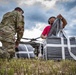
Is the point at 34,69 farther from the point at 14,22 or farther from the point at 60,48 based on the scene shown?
the point at 60,48

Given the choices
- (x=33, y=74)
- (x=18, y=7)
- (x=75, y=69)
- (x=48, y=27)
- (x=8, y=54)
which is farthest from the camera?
(x=48, y=27)

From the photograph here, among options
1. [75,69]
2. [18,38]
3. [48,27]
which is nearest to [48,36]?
[48,27]

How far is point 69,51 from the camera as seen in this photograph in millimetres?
9305

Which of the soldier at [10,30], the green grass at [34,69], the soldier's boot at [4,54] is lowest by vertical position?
the green grass at [34,69]

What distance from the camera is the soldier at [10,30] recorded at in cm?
833

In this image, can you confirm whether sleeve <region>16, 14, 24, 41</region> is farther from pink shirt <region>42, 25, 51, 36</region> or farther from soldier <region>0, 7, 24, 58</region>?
pink shirt <region>42, 25, 51, 36</region>

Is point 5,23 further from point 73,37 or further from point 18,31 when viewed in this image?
point 73,37

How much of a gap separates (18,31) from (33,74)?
176 inches

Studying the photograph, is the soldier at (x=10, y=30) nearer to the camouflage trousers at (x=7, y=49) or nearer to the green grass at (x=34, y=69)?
the camouflage trousers at (x=7, y=49)

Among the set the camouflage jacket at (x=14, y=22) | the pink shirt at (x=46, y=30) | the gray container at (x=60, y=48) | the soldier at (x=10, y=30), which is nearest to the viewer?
the soldier at (x=10, y=30)

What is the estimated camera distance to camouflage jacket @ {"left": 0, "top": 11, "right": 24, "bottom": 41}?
8547mm

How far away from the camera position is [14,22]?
340 inches

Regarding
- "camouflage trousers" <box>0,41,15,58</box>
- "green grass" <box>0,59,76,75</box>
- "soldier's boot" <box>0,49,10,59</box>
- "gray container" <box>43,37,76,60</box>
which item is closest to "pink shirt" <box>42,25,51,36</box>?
"gray container" <box>43,37,76,60</box>

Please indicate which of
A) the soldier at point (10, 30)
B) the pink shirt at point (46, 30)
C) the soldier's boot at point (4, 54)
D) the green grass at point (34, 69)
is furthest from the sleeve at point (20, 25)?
the green grass at point (34, 69)
